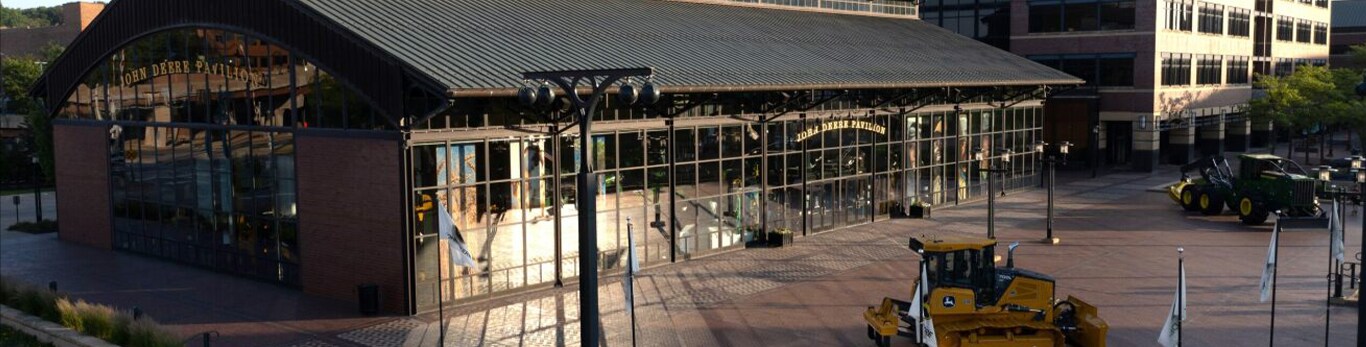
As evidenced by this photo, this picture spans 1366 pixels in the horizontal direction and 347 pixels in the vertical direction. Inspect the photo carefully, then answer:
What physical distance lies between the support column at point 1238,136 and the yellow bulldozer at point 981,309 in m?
59.4

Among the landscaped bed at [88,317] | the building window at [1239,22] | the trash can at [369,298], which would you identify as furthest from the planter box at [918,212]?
the building window at [1239,22]

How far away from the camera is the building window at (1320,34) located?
8594 cm

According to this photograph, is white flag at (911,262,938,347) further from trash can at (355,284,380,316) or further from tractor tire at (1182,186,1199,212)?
tractor tire at (1182,186,1199,212)

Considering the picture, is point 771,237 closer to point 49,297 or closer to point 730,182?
point 730,182

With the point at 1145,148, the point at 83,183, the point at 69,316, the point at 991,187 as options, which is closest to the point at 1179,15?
the point at 1145,148

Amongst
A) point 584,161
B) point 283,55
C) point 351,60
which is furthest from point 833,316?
point 283,55

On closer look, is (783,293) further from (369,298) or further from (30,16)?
(30,16)

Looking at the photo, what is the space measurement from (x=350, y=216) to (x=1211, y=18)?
5437 cm

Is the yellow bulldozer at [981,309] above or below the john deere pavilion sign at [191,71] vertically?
below

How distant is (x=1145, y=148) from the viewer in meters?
58.8

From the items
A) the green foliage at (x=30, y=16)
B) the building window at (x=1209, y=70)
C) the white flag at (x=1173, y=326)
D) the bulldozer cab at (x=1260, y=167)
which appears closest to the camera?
the white flag at (x=1173, y=326)

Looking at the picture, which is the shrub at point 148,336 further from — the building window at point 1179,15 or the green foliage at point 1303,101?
the green foliage at point 1303,101

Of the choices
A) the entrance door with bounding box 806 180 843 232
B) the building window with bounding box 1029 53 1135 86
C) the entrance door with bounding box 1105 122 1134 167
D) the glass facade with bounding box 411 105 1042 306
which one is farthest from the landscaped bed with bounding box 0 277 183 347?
the entrance door with bounding box 1105 122 1134 167

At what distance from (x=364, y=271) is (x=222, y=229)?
6603 mm
